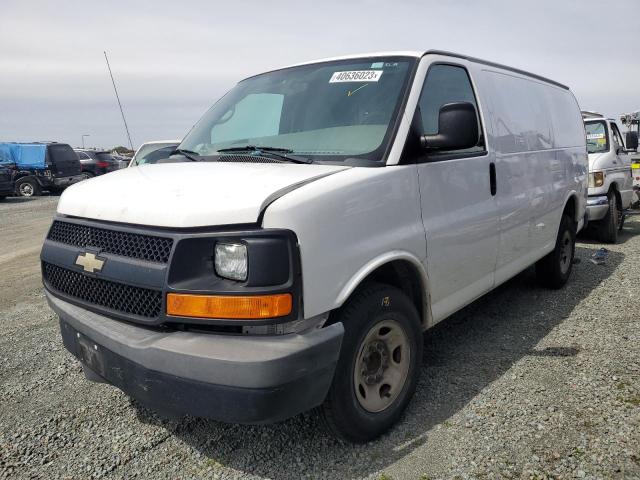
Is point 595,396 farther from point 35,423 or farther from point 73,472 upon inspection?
point 35,423

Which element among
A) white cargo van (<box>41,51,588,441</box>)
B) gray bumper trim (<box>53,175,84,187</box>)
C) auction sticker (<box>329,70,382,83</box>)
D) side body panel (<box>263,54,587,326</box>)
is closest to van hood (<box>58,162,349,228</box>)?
white cargo van (<box>41,51,588,441</box>)

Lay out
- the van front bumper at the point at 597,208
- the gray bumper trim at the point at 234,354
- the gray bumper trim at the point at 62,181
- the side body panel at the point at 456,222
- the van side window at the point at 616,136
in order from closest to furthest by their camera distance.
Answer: the gray bumper trim at the point at 234,354, the side body panel at the point at 456,222, the van front bumper at the point at 597,208, the van side window at the point at 616,136, the gray bumper trim at the point at 62,181

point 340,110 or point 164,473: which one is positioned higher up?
point 340,110

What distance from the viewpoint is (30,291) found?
6.16 m

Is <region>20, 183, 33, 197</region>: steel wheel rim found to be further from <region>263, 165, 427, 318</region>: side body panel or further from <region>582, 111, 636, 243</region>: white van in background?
<region>263, 165, 427, 318</region>: side body panel

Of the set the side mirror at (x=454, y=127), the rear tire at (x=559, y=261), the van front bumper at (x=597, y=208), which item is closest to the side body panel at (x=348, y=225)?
the side mirror at (x=454, y=127)

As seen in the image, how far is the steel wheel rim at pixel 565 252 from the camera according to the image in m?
5.49

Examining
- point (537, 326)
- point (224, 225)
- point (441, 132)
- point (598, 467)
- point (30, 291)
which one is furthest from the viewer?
point (30, 291)

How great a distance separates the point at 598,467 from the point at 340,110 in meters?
2.33

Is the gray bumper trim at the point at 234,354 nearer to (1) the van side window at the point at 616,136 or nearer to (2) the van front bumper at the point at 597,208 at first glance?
(2) the van front bumper at the point at 597,208

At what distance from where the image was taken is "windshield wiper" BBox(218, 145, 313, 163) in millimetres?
2889

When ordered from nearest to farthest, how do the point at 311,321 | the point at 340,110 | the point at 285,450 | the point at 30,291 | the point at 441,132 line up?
the point at 311,321 < the point at 285,450 < the point at 441,132 < the point at 340,110 < the point at 30,291

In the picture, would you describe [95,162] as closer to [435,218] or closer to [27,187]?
[27,187]

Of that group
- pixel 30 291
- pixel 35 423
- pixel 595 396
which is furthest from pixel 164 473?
pixel 30 291
